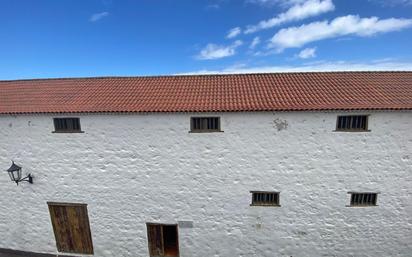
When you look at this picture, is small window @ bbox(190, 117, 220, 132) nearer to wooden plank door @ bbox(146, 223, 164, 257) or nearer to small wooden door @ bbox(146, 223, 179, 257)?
small wooden door @ bbox(146, 223, 179, 257)

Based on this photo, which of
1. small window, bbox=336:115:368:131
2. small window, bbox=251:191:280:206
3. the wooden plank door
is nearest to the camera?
small window, bbox=336:115:368:131

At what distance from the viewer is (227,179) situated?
7793 mm

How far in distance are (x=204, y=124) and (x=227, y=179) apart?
203 centimetres

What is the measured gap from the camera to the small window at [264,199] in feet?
25.9

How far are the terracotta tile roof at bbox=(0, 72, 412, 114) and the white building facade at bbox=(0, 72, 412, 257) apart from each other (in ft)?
0.95

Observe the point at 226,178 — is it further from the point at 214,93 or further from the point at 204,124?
the point at 214,93

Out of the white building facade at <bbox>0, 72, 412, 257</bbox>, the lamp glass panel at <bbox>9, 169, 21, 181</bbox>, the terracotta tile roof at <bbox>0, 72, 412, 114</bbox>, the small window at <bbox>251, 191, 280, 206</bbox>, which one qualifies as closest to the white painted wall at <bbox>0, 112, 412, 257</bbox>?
the white building facade at <bbox>0, 72, 412, 257</bbox>

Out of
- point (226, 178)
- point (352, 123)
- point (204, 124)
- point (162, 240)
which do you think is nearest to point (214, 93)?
point (204, 124)

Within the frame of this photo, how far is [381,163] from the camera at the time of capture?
7.33 m

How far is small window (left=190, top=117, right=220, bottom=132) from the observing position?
7547mm

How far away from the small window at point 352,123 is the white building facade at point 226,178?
137mm

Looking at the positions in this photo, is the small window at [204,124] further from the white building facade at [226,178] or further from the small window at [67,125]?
the small window at [67,125]

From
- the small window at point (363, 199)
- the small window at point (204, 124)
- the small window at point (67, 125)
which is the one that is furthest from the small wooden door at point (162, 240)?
the small window at point (363, 199)

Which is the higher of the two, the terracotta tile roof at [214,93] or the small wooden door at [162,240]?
the terracotta tile roof at [214,93]
